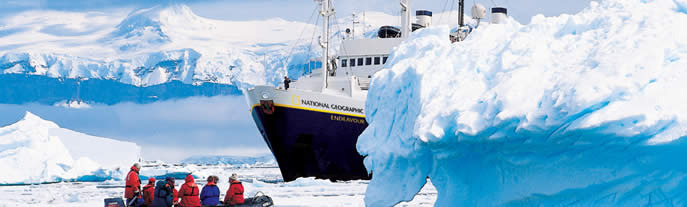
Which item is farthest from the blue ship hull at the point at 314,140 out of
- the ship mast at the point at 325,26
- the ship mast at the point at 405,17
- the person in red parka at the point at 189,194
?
the person in red parka at the point at 189,194

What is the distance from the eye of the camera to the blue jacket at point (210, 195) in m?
10.9

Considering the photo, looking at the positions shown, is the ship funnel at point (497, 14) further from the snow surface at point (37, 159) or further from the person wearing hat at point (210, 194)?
the person wearing hat at point (210, 194)

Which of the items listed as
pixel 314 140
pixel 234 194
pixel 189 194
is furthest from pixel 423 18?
pixel 189 194

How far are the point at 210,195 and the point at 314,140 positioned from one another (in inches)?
547

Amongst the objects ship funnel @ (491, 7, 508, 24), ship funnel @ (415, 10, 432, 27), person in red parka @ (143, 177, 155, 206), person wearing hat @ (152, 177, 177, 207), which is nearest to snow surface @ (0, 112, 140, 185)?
ship funnel @ (415, 10, 432, 27)

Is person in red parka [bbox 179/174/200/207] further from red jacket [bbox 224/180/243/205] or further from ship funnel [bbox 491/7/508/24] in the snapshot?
ship funnel [bbox 491/7/508/24]

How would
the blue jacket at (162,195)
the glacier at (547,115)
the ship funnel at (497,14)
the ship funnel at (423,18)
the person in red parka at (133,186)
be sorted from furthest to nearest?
the ship funnel at (423,18)
the ship funnel at (497,14)
the person in red parka at (133,186)
the blue jacket at (162,195)
the glacier at (547,115)

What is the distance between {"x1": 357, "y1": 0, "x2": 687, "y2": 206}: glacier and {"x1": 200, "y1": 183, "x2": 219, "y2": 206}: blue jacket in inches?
88.0

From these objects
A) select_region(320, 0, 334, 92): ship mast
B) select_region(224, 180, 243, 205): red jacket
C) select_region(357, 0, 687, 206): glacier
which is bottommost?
select_region(224, 180, 243, 205): red jacket

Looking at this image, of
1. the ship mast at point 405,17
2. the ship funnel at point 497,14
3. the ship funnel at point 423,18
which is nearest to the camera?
the ship mast at point 405,17

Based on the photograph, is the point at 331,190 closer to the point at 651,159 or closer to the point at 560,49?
the point at 560,49

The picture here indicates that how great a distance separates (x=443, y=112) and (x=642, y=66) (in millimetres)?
2366

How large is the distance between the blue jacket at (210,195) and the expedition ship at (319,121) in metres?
13.5

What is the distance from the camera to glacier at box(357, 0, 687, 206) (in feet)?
21.7
